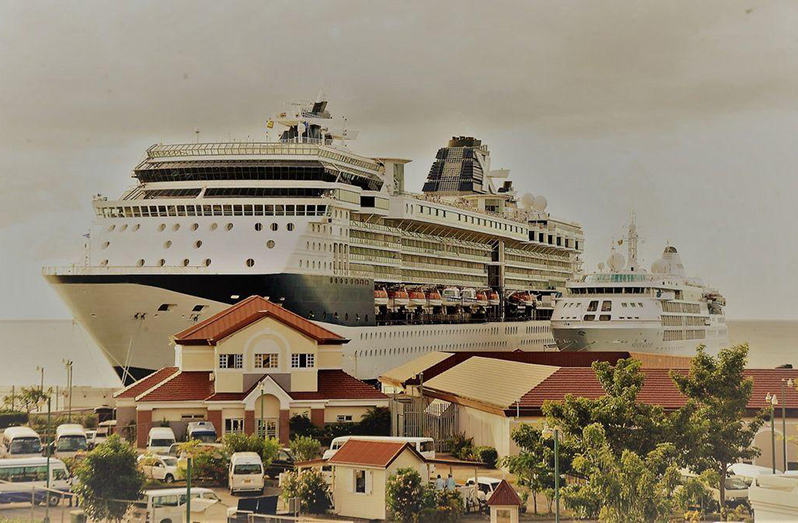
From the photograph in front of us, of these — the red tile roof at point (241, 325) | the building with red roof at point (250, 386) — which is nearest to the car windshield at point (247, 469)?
the building with red roof at point (250, 386)

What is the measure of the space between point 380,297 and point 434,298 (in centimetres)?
897

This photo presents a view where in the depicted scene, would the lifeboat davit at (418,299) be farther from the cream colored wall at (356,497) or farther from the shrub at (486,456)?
the cream colored wall at (356,497)

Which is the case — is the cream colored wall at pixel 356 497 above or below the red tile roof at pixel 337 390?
below

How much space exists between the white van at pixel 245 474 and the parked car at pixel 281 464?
1.79 m

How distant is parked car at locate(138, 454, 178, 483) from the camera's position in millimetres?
27188

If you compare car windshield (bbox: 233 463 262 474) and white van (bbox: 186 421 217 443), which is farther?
white van (bbox: 186 421 217 443)

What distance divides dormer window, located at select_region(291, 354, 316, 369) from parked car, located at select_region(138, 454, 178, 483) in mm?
6786

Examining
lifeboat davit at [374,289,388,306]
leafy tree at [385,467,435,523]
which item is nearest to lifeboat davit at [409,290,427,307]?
lifeboat davit at [374,289,388,306]

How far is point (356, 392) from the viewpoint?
3412cm

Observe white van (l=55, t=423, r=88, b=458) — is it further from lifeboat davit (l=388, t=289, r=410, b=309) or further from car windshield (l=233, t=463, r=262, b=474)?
lifeboat davit (l=388, t=289, r=410, b=309)

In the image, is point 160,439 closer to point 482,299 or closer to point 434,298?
point 434,298

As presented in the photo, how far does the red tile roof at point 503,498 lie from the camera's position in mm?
23516

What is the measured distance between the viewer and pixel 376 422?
33.6 metres

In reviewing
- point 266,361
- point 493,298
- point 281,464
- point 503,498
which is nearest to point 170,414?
point 266,361
